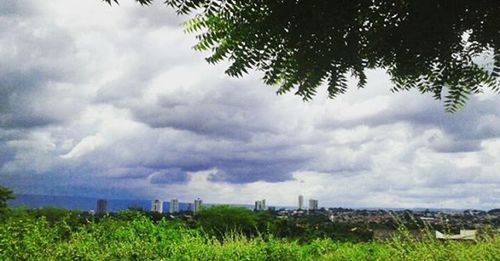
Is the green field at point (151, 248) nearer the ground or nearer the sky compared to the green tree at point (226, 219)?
nearer the ground

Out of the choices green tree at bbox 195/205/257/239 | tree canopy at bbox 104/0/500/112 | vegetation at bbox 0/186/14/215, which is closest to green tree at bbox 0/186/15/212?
vegetation at bbox 0/186/14/215

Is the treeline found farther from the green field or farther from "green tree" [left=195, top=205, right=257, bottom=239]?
the green field

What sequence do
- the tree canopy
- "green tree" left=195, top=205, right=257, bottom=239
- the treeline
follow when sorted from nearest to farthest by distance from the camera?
1. the tree canopy
2. the treeline
3. "green tree" left=195, top=205, right=257, bottom=239

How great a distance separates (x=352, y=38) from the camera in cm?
139

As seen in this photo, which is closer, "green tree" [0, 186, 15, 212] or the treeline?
the treeline

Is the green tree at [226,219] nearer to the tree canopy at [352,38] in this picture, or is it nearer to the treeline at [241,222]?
the treeline at [241,222]

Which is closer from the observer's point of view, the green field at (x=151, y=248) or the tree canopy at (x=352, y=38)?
the tree canopy at (x=352, y=38)

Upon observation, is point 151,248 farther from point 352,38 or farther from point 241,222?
point 241,222

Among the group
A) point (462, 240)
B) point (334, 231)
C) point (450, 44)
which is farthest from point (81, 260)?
point (334, 231)

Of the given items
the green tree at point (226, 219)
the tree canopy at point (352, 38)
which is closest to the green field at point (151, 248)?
the green tree at point (226, 219)

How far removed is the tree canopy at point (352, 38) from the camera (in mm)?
1301

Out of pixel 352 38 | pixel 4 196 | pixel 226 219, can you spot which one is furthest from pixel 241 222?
pixel 352 38

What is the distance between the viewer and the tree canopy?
1.30m

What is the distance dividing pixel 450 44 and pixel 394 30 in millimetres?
133
